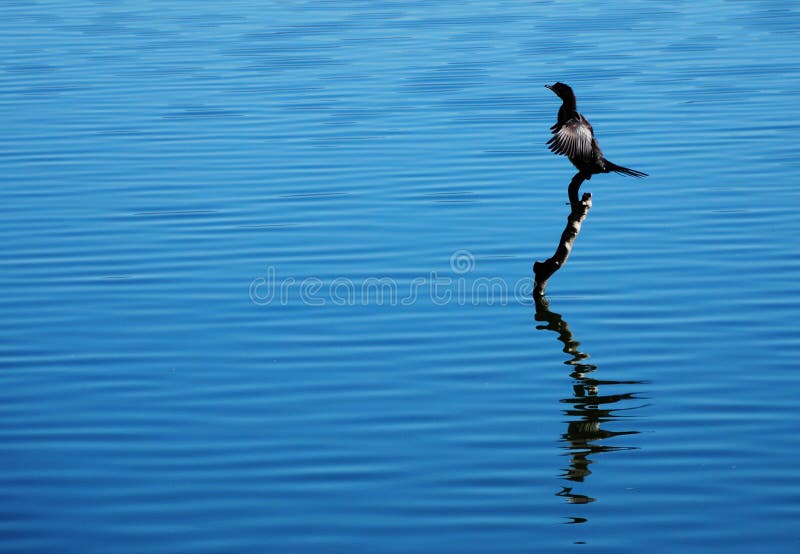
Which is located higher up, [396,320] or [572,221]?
[572,221]

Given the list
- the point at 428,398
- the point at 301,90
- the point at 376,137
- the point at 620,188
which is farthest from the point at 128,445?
the point at 301,90

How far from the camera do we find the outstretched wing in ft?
33.1

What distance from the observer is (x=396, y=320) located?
10.8 metres

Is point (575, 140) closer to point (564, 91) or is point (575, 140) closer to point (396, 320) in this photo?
point (564, 91)

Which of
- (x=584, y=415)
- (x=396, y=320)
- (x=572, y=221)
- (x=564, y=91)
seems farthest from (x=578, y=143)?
(x=584, y=415)

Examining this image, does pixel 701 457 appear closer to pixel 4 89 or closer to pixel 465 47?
pixel 4 89

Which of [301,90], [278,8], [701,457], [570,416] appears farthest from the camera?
[278,8]

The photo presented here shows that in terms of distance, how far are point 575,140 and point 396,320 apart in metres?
2.16

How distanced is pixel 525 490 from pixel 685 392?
6.76 feet

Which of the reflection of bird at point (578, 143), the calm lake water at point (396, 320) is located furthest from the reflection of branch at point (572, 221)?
the calm lake water at point (396, 320)

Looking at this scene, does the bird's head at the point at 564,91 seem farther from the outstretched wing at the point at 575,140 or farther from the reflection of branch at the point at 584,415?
the reflection of branch at the point at 584,415

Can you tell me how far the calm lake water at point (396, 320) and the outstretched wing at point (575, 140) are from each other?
1446 mm

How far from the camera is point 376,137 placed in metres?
18.3

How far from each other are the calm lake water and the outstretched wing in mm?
1446
